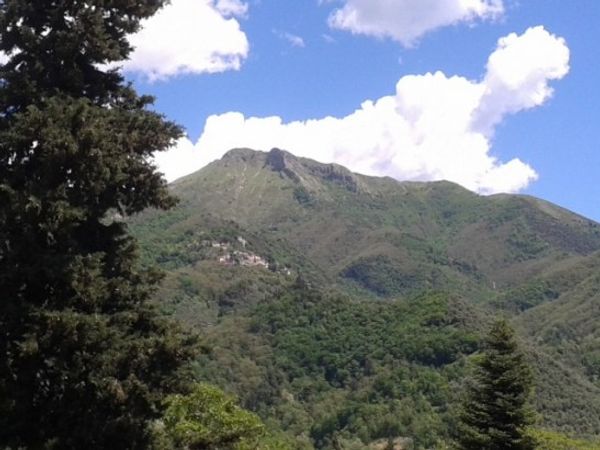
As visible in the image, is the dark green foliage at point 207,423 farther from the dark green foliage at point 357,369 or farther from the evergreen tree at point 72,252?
the dark green foliage at point 357,369

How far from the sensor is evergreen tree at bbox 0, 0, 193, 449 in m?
12.8

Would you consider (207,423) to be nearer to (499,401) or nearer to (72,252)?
(72,252)

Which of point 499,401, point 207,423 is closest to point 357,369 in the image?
point 499,401

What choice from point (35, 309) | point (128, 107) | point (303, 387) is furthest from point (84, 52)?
point (303, 387)

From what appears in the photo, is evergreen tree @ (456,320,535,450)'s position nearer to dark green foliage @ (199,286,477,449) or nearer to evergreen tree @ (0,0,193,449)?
evergreen tree @ (0,0,193,449)

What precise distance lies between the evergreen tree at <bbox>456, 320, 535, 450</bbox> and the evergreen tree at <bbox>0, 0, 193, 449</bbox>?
1593 cm

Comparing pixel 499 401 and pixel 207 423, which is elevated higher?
pixel 499 401

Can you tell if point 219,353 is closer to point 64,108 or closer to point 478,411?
point 478,411

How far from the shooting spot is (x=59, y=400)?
13227 mm

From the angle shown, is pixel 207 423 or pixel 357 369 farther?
pixel 357 369

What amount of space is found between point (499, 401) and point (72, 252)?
60.5ft

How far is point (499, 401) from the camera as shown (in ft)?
86.2

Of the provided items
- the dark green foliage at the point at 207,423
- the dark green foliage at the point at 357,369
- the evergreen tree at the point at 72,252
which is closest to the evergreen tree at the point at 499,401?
the dark green foliage at the point at 207,423

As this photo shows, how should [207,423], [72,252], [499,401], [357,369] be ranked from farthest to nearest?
[357,369] < [499,401] < [207,423] < [72,252]
